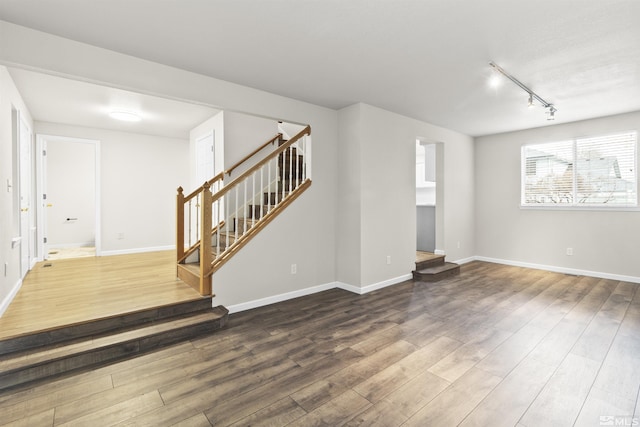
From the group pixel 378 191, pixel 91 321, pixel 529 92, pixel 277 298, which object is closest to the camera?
pixel 91 321

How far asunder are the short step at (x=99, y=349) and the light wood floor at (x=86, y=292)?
0.70 feet

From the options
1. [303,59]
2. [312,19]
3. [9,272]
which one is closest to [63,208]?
[9,272]

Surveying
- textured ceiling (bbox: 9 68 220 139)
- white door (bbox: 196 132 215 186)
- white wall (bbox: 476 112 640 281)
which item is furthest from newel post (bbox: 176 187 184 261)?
white wall (bbox: 476 112 640 281)

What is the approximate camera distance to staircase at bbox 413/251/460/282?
190 inches

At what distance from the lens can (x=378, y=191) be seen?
4402mm

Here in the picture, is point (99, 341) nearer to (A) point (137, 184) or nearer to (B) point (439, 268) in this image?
(A) point (137, 184)

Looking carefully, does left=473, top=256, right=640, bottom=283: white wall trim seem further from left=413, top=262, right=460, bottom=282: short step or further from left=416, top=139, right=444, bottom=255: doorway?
left=413, top=262, right=460, bottom=282: short step

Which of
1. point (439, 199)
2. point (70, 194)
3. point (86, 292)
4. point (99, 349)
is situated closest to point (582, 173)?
point (439, 199)

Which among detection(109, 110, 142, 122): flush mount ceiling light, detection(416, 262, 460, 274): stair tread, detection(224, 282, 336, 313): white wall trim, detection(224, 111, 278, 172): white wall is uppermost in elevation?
detection(109, 110, 142, 122): flush mount ceiling light

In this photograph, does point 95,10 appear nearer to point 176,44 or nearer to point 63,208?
point 176,44

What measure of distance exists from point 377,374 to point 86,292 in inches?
133

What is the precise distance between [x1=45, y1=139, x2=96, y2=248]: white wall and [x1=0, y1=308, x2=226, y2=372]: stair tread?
18.6 feet

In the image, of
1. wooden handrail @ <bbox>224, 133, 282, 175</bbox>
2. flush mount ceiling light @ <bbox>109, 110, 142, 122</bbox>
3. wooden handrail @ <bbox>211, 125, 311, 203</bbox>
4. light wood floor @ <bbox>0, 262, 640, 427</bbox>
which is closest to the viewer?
light wood floor @ <bbox>0, 262, 640, 427</bbox>

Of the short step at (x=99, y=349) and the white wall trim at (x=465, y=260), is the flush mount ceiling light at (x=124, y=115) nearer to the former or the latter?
the short step at (x=99, y=349)
